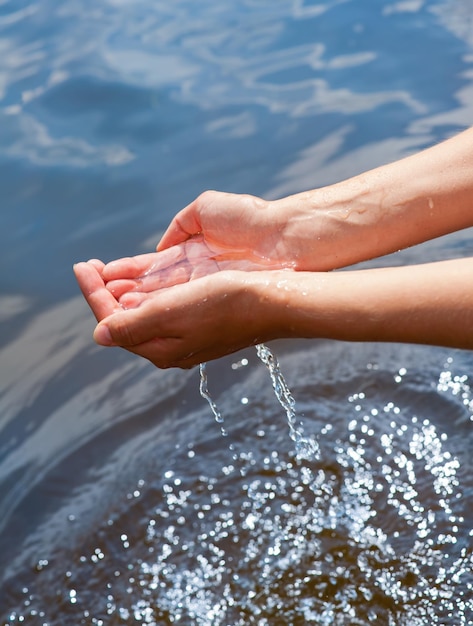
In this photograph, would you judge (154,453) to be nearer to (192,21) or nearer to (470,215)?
(470,215)

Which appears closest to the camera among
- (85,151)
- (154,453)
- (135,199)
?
(154,453)

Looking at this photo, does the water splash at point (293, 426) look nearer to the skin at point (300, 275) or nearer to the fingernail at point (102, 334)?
the skin at point (300, 275)

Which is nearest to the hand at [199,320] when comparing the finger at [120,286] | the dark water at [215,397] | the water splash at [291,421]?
the finger at [120,286]

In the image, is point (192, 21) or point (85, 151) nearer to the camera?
point (85, 151)

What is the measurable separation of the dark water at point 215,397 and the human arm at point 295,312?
756 mm

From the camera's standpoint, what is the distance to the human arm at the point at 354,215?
2.31 meters

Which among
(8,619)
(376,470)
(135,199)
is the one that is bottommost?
(376,470)

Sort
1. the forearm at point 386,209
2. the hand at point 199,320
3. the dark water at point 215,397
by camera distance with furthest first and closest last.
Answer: the dark water at point 215,397
the forearm at point 386,209
the hand at point 199,320

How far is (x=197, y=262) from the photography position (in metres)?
2.56

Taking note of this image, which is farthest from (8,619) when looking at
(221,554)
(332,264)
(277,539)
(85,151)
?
(85,151)

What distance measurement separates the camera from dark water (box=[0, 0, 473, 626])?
8.23 ft

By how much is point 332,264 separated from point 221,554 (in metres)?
0.95

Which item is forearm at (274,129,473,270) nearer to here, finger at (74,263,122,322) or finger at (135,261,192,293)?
finger at (135,261,192,293)

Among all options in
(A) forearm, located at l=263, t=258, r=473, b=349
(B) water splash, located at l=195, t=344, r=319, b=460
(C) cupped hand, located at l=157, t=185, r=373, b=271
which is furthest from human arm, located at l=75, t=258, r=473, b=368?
(B) water splash, located at l=195, t=344, r=319, b=460
